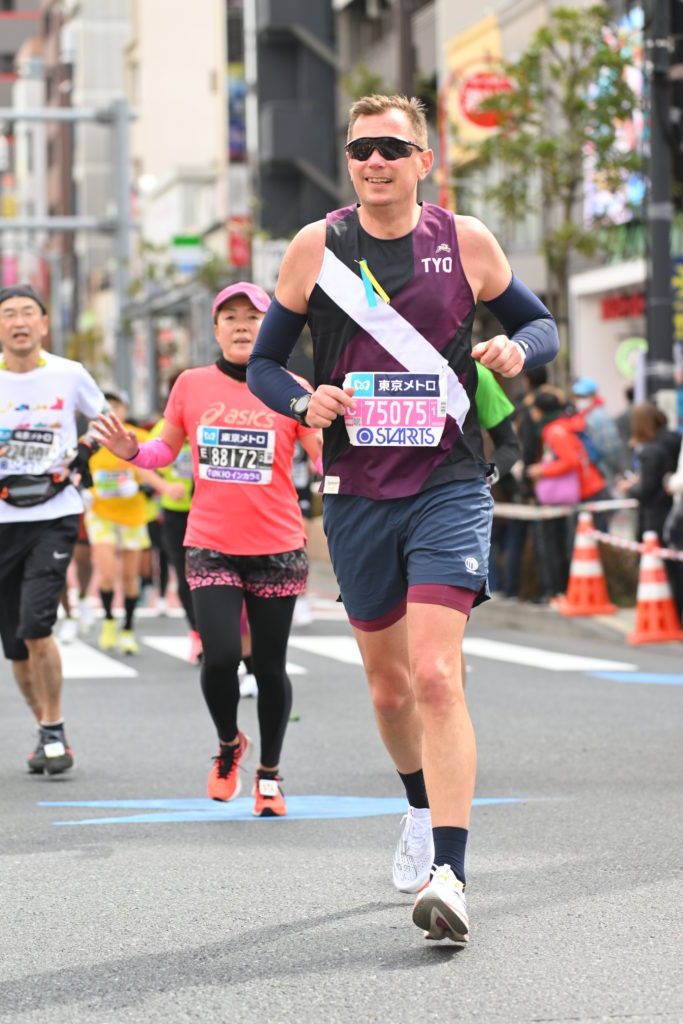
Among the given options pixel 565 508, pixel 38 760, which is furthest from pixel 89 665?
pixel 38 760

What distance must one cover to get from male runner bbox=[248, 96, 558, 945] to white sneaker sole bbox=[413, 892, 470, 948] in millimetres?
371

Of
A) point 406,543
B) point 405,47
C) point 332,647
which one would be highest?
point 405,47

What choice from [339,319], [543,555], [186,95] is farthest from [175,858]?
[186,95]

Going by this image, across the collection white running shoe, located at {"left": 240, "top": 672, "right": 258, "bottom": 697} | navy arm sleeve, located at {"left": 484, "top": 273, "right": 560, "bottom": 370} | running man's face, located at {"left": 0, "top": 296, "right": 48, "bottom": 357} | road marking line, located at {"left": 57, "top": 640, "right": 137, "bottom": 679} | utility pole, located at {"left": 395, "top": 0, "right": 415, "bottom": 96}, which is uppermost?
utility pole, located at {"left": 395, "top": 0, "right": 415, "bottom": 96}

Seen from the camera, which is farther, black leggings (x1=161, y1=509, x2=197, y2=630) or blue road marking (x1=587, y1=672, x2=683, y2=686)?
black leggings (x1=161, y1=509, x2=197, y2=630)

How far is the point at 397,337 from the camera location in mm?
5625

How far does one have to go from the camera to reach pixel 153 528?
66.5 feet

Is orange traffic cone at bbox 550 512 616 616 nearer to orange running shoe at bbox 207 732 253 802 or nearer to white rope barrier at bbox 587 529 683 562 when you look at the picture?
white rope barrier at bbox 587 529 683 562

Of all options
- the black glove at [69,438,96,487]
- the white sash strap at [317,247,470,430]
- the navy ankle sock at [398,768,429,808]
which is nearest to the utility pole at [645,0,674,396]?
the black glove at [69,438,96,487]

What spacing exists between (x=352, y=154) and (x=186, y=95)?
72.7 m

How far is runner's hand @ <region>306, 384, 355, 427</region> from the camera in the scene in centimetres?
554

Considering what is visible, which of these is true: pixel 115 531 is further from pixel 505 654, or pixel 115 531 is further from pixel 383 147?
pixel 383 147

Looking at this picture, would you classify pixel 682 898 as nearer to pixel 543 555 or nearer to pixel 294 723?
pixel 294 723

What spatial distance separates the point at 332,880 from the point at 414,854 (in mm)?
483
